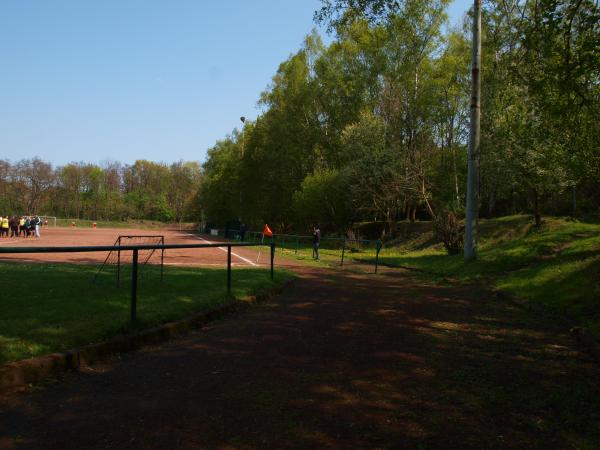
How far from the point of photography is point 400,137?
3950cm

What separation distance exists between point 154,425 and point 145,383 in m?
1.10

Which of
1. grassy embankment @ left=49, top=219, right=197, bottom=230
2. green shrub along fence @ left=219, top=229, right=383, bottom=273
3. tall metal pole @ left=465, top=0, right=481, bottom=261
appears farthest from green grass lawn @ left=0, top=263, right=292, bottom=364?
grassy embankment @ left=49, top=219, right=197, bottom=230

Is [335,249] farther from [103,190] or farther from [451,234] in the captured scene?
[103,190]

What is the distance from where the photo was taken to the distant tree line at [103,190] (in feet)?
320

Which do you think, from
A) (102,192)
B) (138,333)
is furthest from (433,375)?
(102,192)

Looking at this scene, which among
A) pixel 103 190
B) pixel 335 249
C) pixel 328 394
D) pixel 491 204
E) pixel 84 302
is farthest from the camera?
→ pixel 103 190

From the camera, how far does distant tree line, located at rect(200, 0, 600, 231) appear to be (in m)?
20.4

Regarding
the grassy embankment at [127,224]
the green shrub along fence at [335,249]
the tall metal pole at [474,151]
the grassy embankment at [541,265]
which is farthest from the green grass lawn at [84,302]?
the grassy embankment at [127,224]

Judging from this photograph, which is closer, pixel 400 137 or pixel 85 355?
pixel 85 355

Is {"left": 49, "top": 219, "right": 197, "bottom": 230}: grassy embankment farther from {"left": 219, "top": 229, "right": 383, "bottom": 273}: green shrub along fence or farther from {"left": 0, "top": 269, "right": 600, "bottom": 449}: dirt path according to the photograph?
{"left": 0, "top": 269, "right": 600, "bottom": 449}: dirt path

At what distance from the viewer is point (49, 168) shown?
3986 inches

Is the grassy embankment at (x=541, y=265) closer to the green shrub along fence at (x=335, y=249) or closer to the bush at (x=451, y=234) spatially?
the bush at (x=451, y=234)

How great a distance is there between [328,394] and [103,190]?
120458 millimetres

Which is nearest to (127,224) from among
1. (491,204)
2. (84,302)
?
(491,204)
